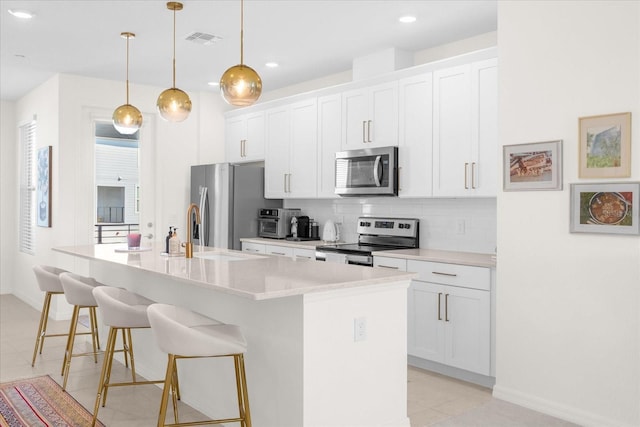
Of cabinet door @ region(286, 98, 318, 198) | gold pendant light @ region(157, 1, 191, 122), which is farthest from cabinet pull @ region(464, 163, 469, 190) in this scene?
gold pendant light @ region(157, 1, 191, 122)

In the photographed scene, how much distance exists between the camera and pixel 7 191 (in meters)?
7.86

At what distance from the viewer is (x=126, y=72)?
238 inches

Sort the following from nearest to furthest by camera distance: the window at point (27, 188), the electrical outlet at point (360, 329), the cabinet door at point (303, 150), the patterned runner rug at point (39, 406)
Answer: the electrical outlet at point (360, 329) < the patterned runner rug at point (39, 406) < the cabinet door at point (303, 150) < the window at point (27, 188)

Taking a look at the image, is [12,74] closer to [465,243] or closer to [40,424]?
[40,424]

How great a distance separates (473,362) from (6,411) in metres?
3.09

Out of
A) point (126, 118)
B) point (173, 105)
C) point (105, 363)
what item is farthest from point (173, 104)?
point (105, 363)

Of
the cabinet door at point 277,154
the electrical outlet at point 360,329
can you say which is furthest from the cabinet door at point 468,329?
the cabinet door at point 277,154

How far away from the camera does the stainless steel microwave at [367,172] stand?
478 centimetres

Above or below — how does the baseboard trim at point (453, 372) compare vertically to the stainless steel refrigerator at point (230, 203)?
below

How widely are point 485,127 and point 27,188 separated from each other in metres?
6.14

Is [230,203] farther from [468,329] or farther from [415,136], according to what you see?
[468,329]

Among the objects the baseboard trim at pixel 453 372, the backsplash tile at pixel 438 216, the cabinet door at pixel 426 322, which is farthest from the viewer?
the backsplash tile at pixel 438 216

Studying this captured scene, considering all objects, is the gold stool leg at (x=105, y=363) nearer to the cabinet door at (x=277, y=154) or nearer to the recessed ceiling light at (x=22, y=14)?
the recessed ceiling light at (x=22, y=14)

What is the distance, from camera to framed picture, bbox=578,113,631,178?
2973 mm
